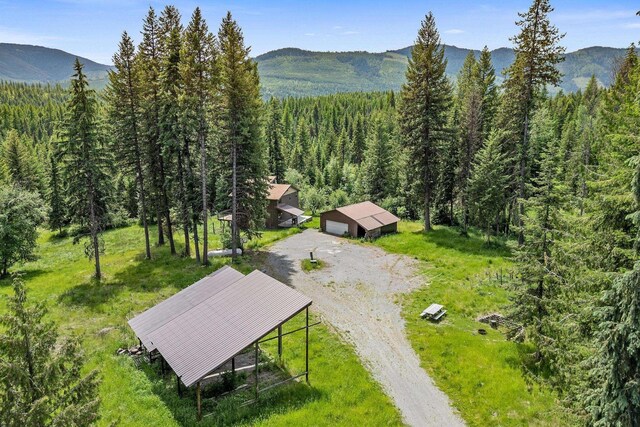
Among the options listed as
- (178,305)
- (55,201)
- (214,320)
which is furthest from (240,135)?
(55,201)

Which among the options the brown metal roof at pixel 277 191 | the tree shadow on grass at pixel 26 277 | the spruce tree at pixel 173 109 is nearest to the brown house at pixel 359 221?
the brown metal roof at pixel 277 191

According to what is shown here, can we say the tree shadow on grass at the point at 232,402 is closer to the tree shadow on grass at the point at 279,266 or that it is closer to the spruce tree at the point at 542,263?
the spruce tree at the point at 542,263

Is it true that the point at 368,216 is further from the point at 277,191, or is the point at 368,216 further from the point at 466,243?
the point at 277,191

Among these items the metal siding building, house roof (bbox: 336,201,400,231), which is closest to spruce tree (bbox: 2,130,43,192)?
house roof (bbox: 336,201,400,231)

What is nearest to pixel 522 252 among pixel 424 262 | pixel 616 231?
pixel 616 231

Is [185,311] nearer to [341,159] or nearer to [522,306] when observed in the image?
[522,306]

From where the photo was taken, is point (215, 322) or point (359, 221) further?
point (359, 221)

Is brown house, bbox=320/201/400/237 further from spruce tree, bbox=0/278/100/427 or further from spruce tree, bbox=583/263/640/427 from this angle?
spruce tree, bbox=0/278/100/427
